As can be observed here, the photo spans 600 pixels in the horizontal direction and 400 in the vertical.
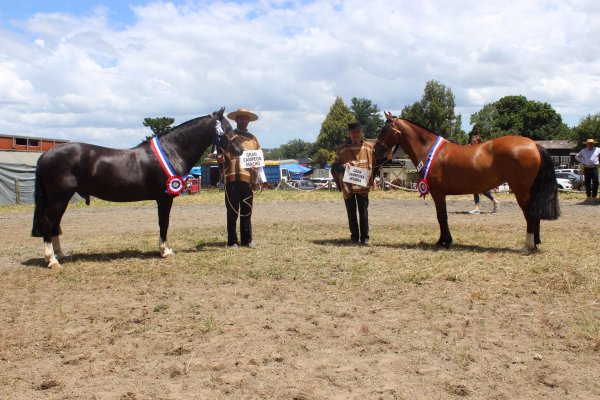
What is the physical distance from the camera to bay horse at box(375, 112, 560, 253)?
27.7 ft

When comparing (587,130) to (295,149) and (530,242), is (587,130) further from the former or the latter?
(295,149)

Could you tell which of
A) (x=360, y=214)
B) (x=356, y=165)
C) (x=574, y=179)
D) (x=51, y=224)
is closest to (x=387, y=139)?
(x=356, y=165)

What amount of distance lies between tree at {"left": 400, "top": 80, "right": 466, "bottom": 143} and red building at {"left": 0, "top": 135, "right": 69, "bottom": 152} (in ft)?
119

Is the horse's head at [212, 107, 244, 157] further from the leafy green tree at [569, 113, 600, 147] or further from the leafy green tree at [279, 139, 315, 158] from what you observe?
the leafy green tree at [279, 139, 315, 158]

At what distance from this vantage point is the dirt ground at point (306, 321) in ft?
13.1

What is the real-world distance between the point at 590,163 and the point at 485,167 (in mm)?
10340

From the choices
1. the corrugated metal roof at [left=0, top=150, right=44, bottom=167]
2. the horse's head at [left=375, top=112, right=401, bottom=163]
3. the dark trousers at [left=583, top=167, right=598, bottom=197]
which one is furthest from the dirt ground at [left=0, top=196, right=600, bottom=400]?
the corrugated metal roof at [left=0, top=150, right=44, bottom=167]

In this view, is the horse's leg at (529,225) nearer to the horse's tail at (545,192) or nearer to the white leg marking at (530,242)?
the white leg marking at (530,242)

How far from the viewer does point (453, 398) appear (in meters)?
3.71

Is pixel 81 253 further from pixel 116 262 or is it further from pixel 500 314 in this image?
pixel 500 314

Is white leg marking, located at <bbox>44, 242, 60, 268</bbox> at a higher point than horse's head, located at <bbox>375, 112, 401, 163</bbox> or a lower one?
lower

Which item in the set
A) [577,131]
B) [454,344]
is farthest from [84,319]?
[577,131]

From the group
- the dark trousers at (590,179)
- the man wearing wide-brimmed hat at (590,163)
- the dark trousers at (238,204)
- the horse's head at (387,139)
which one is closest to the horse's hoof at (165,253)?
the dark trousers at (238,204)

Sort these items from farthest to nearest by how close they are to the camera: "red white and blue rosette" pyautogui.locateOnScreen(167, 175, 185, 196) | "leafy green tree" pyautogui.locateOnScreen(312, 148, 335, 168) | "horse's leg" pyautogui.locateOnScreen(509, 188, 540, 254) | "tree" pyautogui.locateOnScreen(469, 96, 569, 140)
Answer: "tree" pyautogui.locateOnScreen(469, 96, 569, 140) < "leafy green tree" pyautogui.locateOnScreen(312, 148, 335, 168) < "red white and blue rosette" pyautogui.locateOnScreen(167, 175, 185, 196) < "horse's leg" pyautogui.locateOnScreen(509, 188, 540, 254)
